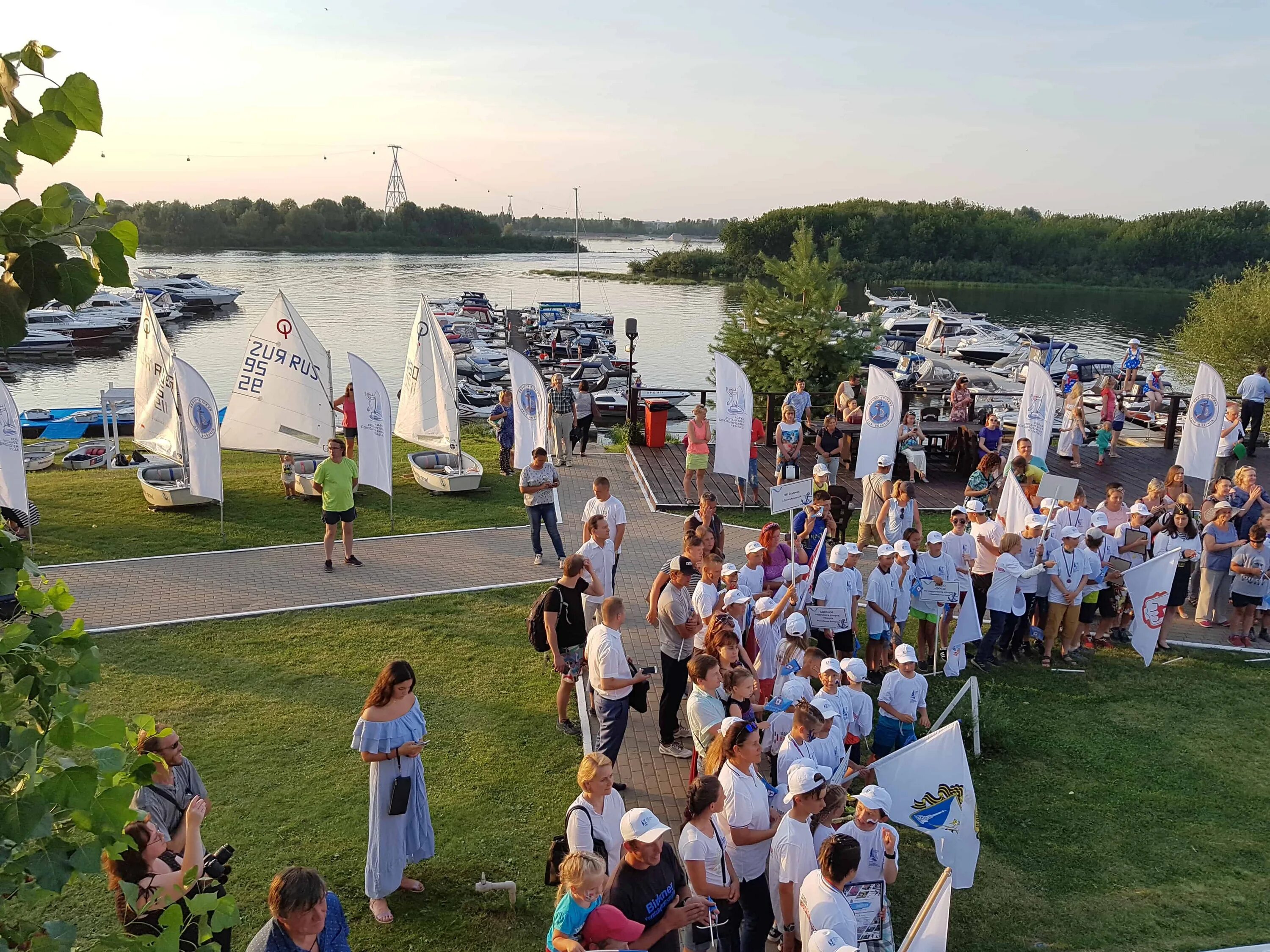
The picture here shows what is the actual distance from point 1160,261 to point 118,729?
371ft

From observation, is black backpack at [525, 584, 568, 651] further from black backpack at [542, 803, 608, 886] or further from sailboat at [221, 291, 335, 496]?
sailboat at [221, 291, 335, 496]

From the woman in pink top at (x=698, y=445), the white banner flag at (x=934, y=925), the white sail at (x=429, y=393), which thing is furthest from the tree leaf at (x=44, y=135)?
the white sail at (x=429, y=393)

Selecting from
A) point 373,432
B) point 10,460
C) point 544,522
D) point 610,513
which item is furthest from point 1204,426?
point 10,460

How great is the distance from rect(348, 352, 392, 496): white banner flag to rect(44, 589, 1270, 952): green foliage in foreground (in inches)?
124

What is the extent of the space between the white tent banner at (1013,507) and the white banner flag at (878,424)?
3008mm

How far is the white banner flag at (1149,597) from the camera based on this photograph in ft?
33.3

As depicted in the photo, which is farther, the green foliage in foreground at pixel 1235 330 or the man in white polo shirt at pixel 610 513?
the green foliage in foreground at pixel 1235 330

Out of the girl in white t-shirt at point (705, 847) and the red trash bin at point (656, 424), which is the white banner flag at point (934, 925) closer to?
the girl in white t-shirt at point (705, 847)

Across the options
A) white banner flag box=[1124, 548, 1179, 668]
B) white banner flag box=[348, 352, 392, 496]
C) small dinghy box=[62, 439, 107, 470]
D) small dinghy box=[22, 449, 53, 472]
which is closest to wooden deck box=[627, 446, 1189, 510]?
white banner flag box=[348, 352, 392, 496]

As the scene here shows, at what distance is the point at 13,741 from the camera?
7.13 feet

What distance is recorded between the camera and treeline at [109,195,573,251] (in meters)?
146

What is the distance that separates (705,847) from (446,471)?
39.2 feet

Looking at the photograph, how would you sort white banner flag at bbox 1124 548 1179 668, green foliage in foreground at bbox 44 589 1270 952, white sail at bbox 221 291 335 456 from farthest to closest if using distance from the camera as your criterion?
white sail at bbox 221 291 335 456
white banner flag at bbox 1124 548 1179 668
green foliage in foreground at bbox 44 589 1270 952

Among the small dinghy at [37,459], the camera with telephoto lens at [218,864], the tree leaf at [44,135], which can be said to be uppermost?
the tree leaf at [44,135]
